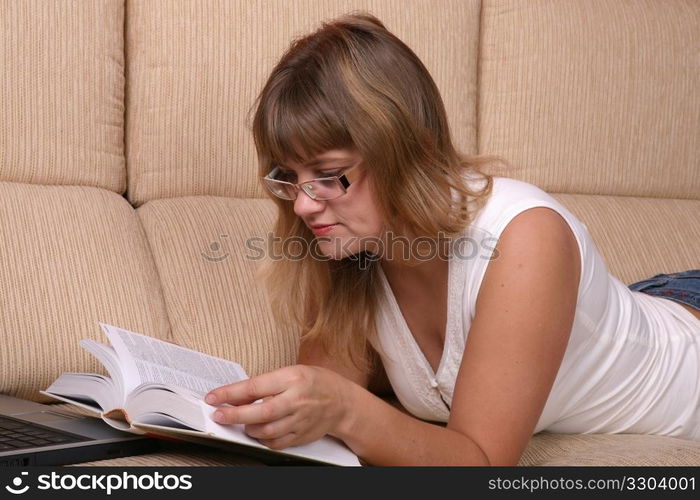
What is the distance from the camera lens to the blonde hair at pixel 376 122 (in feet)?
4.15

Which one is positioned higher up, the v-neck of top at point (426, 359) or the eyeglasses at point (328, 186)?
the eyeglasses at point (328, 186)

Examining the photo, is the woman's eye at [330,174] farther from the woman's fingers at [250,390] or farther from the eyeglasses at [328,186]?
the woman's fingers at [250,390]

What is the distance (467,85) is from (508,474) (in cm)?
122

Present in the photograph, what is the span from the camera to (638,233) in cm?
217

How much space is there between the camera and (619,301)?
1531 mm

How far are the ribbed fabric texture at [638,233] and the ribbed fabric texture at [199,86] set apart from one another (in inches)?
29.9

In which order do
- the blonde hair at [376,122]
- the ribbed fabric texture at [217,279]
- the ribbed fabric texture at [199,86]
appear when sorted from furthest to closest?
the ribbed fabric texture at [199,86] < the ribbed fabric texture at [217,279] < the blonde hair at [376,122]

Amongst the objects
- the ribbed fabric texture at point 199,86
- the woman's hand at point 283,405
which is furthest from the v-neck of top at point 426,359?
the ribbed fabric texture at point 199,86

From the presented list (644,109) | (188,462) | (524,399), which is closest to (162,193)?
(188,462)

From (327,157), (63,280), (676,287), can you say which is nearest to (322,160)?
(327,157)

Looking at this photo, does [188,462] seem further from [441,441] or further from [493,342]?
[493,342]

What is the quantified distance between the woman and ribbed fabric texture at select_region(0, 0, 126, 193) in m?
0.51

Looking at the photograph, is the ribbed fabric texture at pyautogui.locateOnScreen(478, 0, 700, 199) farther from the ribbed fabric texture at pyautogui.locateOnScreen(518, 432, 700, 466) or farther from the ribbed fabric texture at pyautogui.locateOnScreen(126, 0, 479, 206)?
the ribbed fabric texture at pyautogui.locateOnScreen(518, 432, 700, 466)

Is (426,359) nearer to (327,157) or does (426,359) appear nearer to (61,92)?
(327,157)
